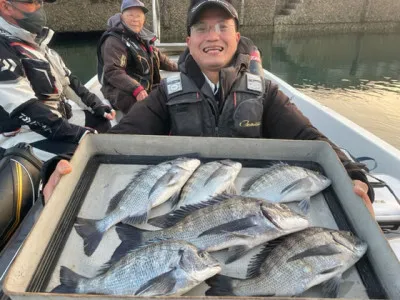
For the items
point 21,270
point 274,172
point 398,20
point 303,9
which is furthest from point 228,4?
point 398,20

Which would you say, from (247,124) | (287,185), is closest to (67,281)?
(287,185)

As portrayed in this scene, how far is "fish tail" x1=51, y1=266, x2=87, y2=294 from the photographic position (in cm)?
121

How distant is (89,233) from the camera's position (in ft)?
4.90

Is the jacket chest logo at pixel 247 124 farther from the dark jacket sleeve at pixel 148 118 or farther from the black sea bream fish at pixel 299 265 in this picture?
the black sea bream fish at pixel 299 265

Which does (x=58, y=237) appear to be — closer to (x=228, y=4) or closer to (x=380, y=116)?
(x=228, y=4)

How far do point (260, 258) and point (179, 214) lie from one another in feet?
1.54

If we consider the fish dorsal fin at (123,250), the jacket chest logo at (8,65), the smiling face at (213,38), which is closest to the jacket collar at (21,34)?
the jacket chest logo at (8,65)

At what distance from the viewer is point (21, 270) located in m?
1.16

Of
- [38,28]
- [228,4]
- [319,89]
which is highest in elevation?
[228,4]

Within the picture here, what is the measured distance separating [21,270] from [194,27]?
1915mm

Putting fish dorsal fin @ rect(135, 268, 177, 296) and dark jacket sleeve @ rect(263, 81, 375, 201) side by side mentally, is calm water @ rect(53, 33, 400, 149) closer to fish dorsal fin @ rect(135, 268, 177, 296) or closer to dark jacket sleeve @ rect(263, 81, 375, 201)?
dark jacket sleeve @ rect(263, 81, 375, 201)

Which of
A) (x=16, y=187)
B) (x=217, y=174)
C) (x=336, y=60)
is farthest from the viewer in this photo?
(x=336, y=60)

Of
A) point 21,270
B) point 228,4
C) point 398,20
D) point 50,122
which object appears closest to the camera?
point 21,270

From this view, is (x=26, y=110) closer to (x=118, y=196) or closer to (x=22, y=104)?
(x=22, y=104)
